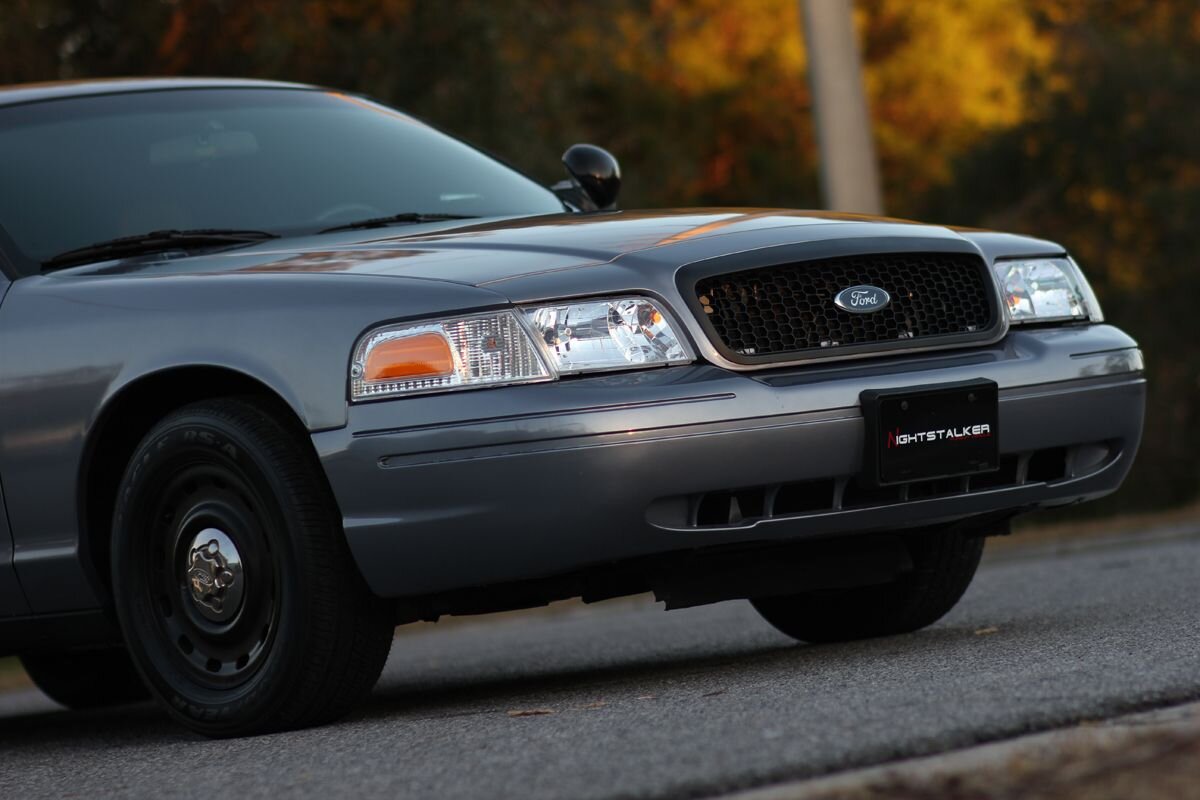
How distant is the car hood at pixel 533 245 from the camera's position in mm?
4840

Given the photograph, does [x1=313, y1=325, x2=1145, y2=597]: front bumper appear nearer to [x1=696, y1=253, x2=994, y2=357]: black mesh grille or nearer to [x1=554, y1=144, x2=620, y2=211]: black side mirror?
[x1=696, y1=253, x2=994, y2=357]: black mesh grille

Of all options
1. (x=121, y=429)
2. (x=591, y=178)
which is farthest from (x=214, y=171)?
(x=591, y=178)

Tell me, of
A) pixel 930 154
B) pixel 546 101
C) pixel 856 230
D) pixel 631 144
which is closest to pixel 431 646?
pixel 856 230

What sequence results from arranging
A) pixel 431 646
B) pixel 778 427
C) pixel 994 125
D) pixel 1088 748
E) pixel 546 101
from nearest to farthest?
pixel 1088 748 < pixel 778 427 < pixel 431 646 < pixel 546 101 < pixel 994 125

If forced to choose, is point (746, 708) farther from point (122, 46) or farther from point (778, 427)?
point (122, 46)

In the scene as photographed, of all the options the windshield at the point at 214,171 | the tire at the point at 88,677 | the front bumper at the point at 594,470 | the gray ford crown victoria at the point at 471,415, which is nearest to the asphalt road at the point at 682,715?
the tire at the point at 88,677

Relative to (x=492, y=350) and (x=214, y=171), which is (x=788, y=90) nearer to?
(x=214, y=171)

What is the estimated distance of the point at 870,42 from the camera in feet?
120

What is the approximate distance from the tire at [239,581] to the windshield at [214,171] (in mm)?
926

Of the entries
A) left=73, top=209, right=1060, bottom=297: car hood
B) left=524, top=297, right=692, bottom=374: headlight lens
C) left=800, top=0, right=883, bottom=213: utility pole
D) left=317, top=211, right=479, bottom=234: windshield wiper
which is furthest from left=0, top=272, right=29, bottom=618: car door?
left=800, top=0, right=883, bottom=213: utility pole

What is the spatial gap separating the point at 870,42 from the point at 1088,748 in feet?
112

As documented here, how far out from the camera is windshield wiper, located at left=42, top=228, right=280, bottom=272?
560cm

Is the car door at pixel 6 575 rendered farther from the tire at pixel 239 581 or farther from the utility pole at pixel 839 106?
the utility pole at pixel 839 106

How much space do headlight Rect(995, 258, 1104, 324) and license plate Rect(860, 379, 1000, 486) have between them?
0.45m
